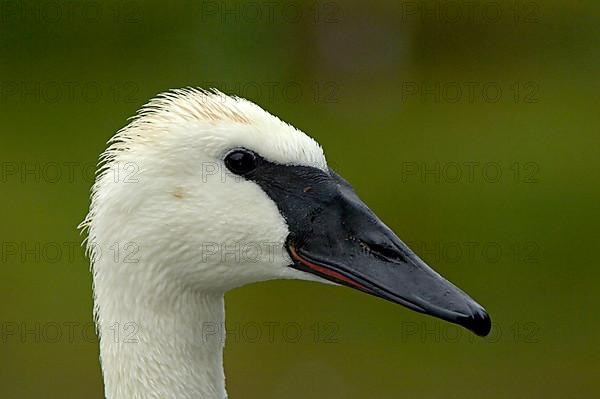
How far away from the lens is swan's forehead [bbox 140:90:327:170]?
356 centimetres

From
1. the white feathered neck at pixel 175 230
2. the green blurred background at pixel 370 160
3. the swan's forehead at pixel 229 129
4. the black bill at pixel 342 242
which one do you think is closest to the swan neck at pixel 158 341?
the white feathered neck at pixel 175 230

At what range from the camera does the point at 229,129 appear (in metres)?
3.56

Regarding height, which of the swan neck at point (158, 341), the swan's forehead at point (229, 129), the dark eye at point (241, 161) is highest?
the swan's forehead at point (229, 129)

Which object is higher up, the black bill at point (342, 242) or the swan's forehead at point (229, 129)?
the swan's forehead at point (229, 129)

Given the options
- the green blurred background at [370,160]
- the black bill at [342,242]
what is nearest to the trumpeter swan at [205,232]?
the black bill at [342,242]

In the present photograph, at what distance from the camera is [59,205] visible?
10.1m

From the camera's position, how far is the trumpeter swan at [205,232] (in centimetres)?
355

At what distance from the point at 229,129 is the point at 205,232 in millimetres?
305

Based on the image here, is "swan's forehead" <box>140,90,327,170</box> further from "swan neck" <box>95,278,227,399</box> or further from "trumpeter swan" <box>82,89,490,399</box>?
"swan neck" <box>95,278,227,399</box>

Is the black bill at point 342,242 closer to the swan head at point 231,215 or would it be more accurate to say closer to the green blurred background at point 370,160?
the swan head at point 231,215

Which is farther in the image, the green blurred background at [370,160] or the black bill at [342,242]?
the green blurred background at [370,160]

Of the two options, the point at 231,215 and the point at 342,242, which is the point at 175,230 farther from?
the point at 342,242

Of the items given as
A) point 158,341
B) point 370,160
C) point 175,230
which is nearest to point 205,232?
point 175,230

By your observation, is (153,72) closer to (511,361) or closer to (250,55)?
(250,55)
